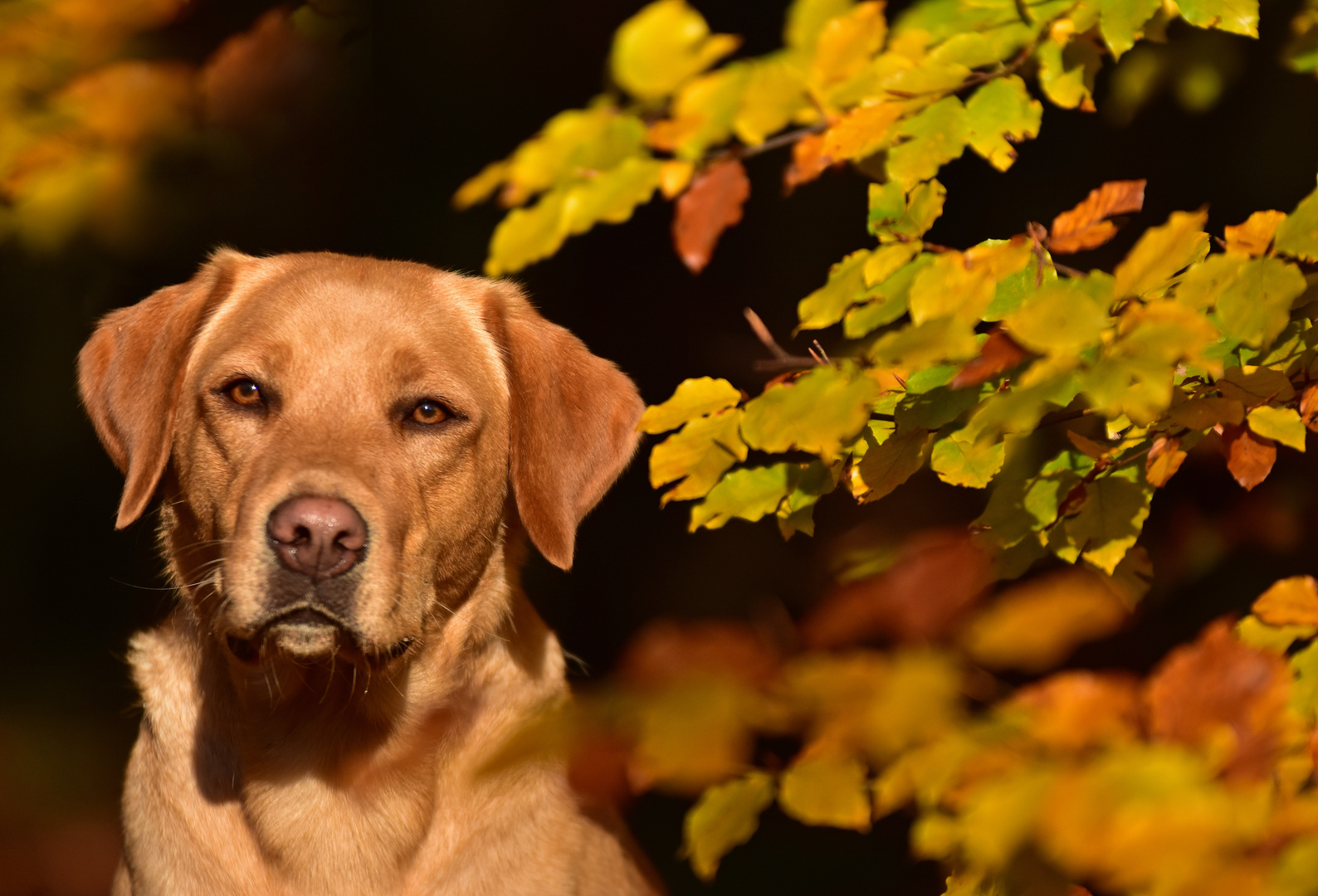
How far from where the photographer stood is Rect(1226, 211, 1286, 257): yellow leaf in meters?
2.01

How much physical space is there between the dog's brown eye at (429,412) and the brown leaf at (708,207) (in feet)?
4.18

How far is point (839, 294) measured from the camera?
197cm

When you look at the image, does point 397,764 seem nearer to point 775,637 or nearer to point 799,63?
point 775,637

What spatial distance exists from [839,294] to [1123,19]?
0.62m

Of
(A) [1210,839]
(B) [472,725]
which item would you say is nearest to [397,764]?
(B) [472,725]

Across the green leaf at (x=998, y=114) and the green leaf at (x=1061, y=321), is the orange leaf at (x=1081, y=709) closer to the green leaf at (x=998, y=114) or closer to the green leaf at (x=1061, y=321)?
the green leaf at (x=1061, y=321)

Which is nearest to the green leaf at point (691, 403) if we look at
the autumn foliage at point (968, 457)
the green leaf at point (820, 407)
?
the autumn foliage at point (968, 457)

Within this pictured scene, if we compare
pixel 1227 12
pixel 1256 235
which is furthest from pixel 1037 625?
pixel 1227 12

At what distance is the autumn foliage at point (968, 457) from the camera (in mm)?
1491

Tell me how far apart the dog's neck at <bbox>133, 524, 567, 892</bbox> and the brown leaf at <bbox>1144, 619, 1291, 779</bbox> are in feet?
6.17

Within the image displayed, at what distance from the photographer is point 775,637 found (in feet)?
6.89

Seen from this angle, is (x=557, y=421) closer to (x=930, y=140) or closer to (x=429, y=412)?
(x=429, y=412)

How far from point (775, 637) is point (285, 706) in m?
1.55

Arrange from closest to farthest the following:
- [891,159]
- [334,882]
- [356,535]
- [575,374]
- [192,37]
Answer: [891,159] < [356,535] < [334,882] < [575,374] < [192,37]
